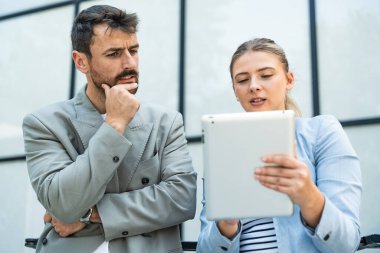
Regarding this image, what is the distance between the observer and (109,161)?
211 centimetres

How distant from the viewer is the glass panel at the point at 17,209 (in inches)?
197

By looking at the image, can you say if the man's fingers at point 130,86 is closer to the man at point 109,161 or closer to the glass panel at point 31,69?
the man at point 109,161

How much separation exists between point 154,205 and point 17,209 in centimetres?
340

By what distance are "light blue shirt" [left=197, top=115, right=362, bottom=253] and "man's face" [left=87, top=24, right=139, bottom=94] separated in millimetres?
883

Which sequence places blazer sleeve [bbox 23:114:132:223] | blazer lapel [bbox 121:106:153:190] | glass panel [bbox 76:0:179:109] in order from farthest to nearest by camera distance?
glass panel [bbox 76:0:179:109], blazer lapel [bbox 121:106:153:190], blazer sleeve [bbox 23:114:132:223]

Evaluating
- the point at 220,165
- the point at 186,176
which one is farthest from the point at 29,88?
the point at 220,165

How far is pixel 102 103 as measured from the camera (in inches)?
100

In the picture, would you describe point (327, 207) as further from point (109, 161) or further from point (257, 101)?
point (109, 161)

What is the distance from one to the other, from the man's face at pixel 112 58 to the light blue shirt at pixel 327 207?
2.90 feet

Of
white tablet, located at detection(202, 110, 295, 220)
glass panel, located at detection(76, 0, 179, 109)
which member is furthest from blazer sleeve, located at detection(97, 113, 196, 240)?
glass panel, located at detection(76, 0, 179, 109)

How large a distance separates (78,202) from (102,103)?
0.65 m

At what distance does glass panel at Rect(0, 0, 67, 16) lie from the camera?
5.72 meters

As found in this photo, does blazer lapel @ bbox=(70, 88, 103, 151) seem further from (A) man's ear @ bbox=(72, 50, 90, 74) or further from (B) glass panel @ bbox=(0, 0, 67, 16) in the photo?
(B) glass panel @ bbox=(0, 0, 67, 16)

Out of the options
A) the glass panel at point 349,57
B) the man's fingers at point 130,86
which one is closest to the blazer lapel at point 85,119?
the man's fingers at point 130,86
